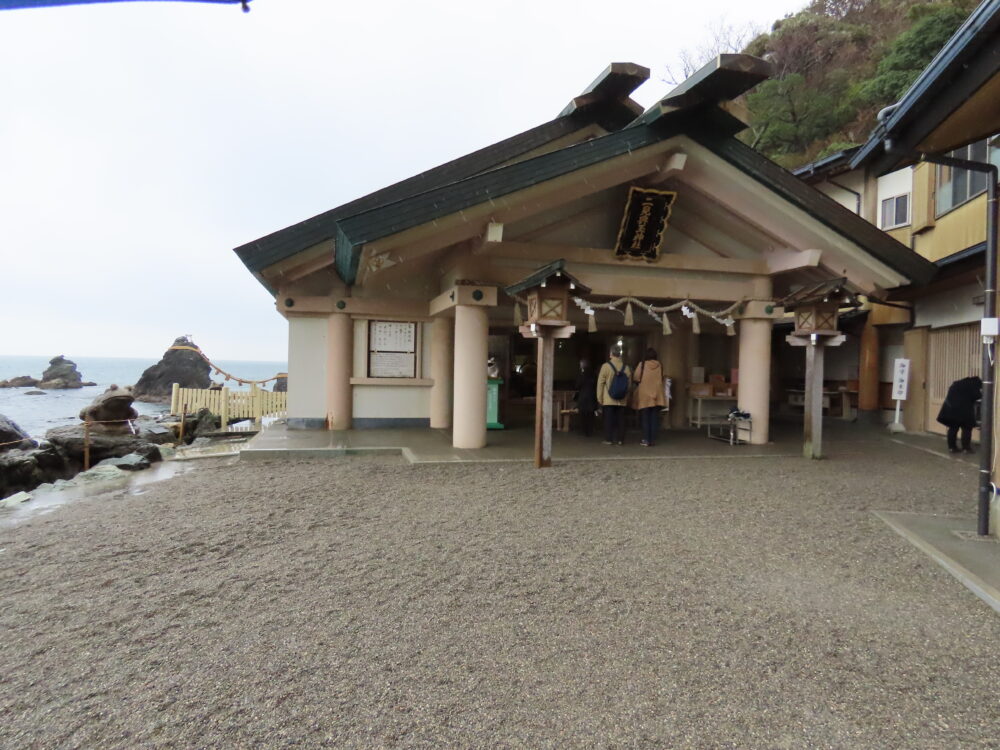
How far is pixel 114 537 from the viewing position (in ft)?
15.3

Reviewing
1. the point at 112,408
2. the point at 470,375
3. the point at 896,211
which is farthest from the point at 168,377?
the point at 896,211

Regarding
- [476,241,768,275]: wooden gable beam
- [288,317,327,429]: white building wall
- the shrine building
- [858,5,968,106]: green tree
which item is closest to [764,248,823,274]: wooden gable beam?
the shrine building

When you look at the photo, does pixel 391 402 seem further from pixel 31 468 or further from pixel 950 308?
pixel 950 308

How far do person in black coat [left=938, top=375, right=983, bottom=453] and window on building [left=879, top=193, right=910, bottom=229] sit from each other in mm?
6924

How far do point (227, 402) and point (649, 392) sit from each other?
32.9ft

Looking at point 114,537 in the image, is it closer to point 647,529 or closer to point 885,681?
point 647,529

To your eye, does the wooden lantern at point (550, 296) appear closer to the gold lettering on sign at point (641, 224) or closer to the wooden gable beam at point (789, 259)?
the gold lettering on sign at point (641, 224)

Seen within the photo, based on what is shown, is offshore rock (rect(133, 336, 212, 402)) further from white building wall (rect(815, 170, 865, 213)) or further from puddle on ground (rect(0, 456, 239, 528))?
white building wall (rect(815, 170, 865, 213))

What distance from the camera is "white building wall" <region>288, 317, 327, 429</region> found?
1014 cm

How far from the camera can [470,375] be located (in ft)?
27.0

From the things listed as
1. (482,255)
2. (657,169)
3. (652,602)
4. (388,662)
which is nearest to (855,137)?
(657,169)

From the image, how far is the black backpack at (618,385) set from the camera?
28.9 ft

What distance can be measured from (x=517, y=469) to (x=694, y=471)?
2314 mm

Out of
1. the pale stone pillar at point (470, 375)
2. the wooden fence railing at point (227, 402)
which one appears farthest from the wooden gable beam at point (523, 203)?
the wooden fence railing at point (227, 402)
